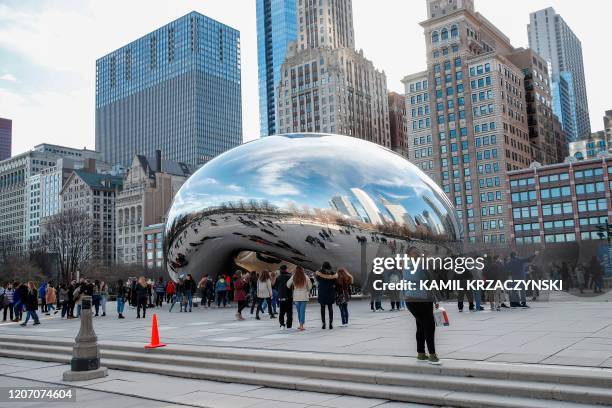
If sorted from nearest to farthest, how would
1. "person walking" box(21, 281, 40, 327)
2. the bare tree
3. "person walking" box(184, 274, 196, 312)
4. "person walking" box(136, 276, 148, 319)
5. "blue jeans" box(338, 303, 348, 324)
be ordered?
"blue jeans" box(338, 303, 348, 324) < "person walking" box(21, 281, 40, 327) < "person walking" box(136, 276, 148, 319) < "person walking" box(184, 274, 196, 312) < the bare tree

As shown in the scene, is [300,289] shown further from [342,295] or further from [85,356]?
[85,356]

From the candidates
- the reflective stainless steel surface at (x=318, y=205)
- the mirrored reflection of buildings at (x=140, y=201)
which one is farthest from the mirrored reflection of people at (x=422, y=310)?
the mirrored reflection of buildings at (x=140, y=201)

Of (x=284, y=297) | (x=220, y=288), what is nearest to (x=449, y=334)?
(x=284, y=297)

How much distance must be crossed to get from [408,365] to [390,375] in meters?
0.31

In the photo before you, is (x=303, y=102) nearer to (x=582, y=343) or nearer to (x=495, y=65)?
(x=495, y=65)

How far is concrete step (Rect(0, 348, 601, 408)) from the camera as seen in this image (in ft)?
21.9

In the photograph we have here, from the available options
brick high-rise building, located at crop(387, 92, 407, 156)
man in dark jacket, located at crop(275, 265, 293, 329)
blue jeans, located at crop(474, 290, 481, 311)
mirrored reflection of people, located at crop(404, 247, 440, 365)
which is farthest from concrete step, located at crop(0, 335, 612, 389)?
brick high-rise building, located at crop(387, 92, 407, 156)

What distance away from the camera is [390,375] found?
25.8 ft

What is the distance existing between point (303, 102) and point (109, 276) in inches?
2631

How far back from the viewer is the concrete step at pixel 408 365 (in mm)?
6803

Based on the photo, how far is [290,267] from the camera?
26.2 meters

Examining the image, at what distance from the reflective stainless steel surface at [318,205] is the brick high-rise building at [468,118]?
87684 mm

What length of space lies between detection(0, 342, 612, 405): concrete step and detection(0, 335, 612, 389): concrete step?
8 centimetres

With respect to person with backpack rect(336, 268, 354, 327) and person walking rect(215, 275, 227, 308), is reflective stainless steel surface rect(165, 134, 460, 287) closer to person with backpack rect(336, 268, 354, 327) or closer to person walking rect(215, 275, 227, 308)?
person walking rect(215, 275, 227, 308)
